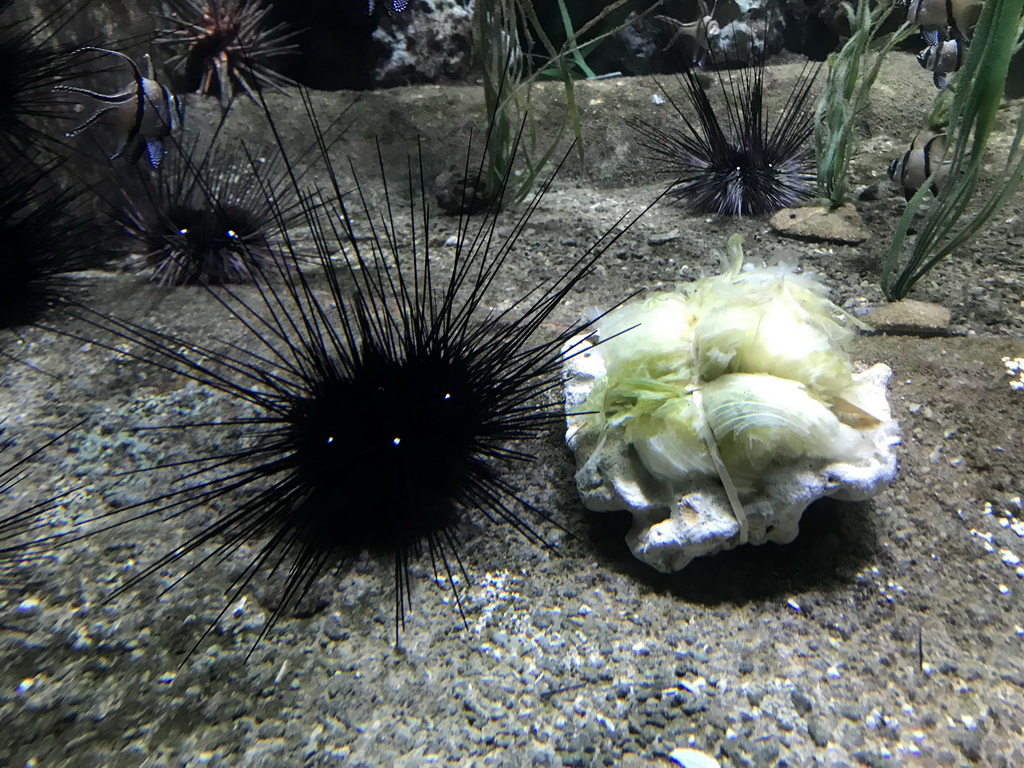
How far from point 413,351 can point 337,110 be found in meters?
3.91

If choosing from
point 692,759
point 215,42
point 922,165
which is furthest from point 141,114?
point 922,165

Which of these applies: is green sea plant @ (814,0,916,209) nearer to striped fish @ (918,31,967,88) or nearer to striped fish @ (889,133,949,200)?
striped fish @ (918,31,967,88)

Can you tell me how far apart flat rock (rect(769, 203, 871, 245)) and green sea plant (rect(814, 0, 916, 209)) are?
87 mm

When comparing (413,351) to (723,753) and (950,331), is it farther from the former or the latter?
(950,331)

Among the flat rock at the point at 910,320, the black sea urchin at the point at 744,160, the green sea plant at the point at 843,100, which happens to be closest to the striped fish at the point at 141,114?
the black sea urchin at the point at 744,160

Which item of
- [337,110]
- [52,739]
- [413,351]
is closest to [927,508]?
[413,351]

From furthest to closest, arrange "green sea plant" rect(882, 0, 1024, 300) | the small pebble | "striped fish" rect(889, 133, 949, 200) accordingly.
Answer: "striped fish" rect(889, 133, 949, 200)
"green sea plant" rect(882, 0, 1024, 300)
the small pebble

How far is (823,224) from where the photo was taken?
3797 millimetres

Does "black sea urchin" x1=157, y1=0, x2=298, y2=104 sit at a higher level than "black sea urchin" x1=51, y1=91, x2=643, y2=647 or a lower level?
higher

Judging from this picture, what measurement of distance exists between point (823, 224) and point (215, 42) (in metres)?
4.74

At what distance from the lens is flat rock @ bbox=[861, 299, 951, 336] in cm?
283

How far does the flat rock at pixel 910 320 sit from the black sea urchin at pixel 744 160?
4.83 ft

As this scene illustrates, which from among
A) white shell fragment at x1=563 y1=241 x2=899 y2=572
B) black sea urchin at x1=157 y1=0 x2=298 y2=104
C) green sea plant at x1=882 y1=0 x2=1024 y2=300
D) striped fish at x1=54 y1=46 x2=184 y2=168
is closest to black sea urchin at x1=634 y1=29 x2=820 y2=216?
green sea plant at x1=882 y1=0 x2=1024 y2=300

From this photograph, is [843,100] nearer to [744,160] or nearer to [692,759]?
[744,160]
